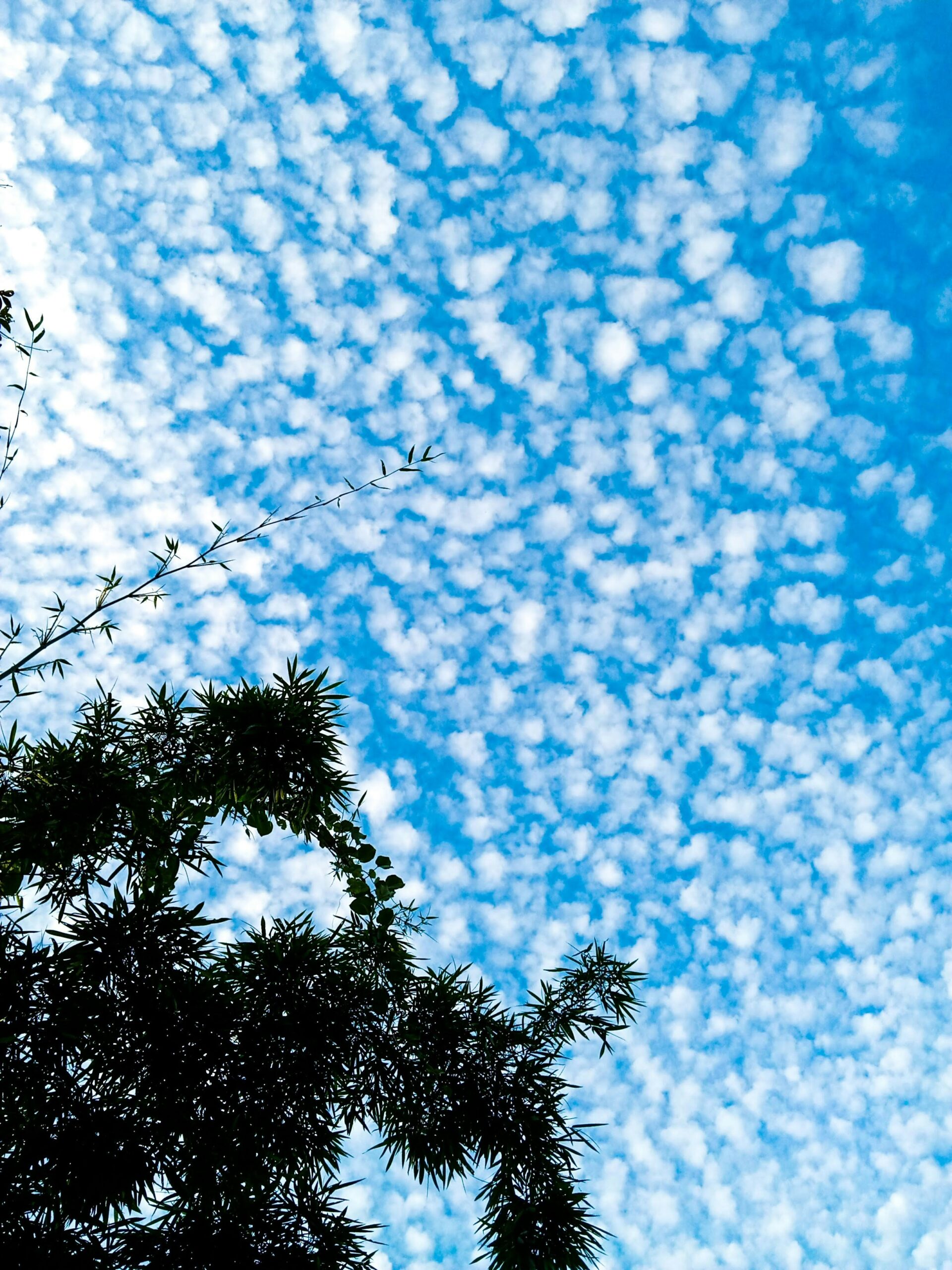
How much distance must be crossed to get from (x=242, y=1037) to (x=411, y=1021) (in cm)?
72

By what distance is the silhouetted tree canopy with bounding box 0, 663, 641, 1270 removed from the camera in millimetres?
2875

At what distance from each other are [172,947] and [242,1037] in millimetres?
483

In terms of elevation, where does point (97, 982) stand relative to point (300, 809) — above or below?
below

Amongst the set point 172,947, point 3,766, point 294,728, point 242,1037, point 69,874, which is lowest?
point 242,1037

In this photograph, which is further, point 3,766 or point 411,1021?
point 411,1021

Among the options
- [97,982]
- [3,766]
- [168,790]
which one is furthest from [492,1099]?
[3,766]

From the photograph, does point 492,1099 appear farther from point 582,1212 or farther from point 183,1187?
point 183,1187

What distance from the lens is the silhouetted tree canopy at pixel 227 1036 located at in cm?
288

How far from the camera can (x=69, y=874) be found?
3178 millimetres

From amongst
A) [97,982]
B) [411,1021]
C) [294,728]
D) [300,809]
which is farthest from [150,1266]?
[294,728]

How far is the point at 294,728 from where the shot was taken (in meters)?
3.43

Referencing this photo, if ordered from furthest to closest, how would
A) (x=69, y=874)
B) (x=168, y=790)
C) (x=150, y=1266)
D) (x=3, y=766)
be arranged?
1. (x=168, y=790)
2. (x=69, y=874)
3. (x=3, y=766)
4. (x=150, y=1266)

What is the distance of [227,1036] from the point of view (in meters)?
3.31

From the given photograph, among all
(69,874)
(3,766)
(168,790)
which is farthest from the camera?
(168,790)
